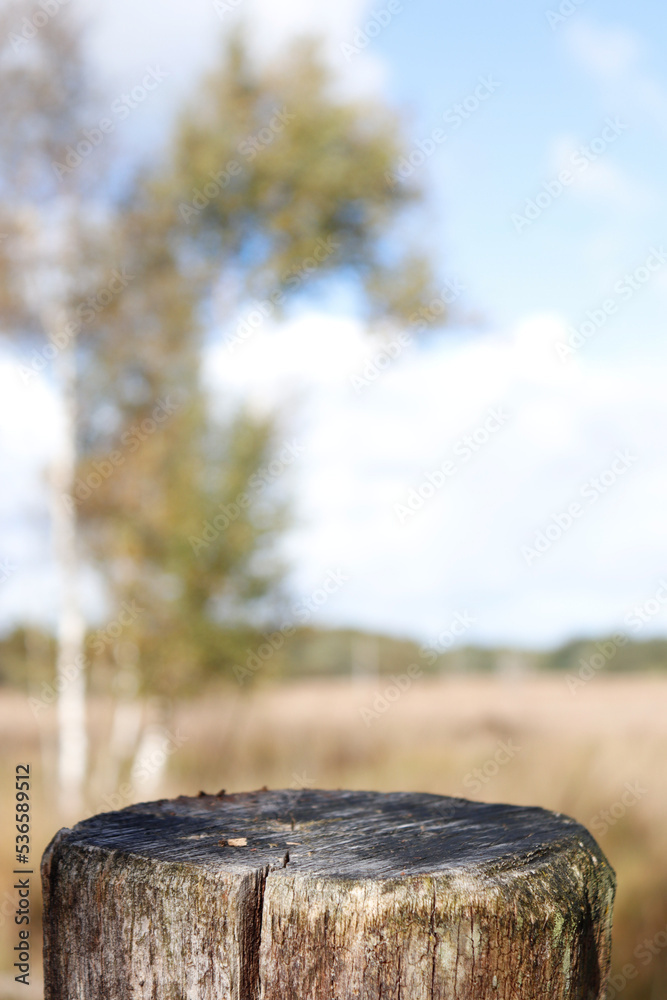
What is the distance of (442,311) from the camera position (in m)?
8.48

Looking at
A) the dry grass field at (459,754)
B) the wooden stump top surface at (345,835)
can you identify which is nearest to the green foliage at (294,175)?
the dry grass field at (459,754)

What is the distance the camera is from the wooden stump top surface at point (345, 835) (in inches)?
44.7

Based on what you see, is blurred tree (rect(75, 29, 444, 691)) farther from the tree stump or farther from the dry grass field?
the tree stump

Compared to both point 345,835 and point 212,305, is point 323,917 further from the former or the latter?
point 212,305

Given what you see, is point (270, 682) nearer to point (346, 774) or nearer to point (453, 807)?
point (346, 774)

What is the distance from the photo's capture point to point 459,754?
6.46 m

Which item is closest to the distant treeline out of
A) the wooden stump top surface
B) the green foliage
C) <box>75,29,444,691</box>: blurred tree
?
<box>75,29,444,691</box>: blurred tree

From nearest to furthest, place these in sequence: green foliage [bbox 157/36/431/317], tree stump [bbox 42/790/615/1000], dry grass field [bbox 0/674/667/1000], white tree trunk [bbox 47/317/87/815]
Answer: tree stump [bbox 42/790/615/1000]
dry grass field [bbox 0/674/667/1000]
white tree trunk [bbox 47/317/87/815]
green foliage [bbox 157/36/431/317]

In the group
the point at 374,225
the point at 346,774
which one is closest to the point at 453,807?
the point at 346,774

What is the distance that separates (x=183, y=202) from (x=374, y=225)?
1.94 metres

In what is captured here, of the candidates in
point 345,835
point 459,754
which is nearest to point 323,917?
point 345,835

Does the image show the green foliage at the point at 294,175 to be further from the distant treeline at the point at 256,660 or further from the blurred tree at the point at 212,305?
the distant treeline at the point at 256,660

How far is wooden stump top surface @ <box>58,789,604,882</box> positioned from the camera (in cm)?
113

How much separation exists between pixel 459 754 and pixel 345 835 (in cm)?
544
